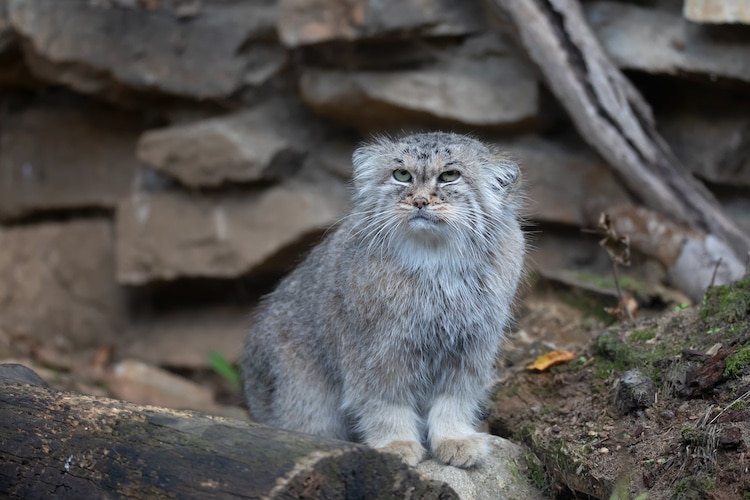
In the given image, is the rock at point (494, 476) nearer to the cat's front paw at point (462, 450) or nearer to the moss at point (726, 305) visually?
the cat's front paw at point (462, 450)

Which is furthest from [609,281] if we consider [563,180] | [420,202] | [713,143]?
[420,202]

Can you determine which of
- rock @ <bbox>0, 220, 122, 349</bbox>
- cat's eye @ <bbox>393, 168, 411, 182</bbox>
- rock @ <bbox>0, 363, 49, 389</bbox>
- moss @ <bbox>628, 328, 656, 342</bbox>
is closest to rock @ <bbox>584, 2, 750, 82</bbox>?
moss @ <bbox>628, 328, 656, 342</bbox>

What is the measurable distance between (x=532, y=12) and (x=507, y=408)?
2637mm

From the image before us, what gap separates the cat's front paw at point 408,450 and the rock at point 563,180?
2674 mm

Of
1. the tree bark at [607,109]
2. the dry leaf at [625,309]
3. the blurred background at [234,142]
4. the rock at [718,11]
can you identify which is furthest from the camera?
the blurred background at [234,142]

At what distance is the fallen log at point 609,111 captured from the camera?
5703 millimetres

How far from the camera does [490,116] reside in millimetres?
6219

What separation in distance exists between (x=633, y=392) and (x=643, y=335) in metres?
0.55

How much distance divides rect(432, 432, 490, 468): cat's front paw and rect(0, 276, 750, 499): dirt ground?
0.83 feet

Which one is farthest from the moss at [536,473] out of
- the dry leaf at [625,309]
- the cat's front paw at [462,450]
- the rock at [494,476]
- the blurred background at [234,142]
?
the blurred background at [234,142]

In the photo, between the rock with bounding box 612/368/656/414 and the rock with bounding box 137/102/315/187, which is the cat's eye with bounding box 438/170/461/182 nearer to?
the rock with bounding box 612/368/656/414

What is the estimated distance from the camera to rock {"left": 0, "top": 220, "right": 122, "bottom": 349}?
7484 millimetres

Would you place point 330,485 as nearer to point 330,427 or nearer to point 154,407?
point 154,407

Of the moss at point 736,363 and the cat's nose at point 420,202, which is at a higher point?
the cat's nose at point 420,202
